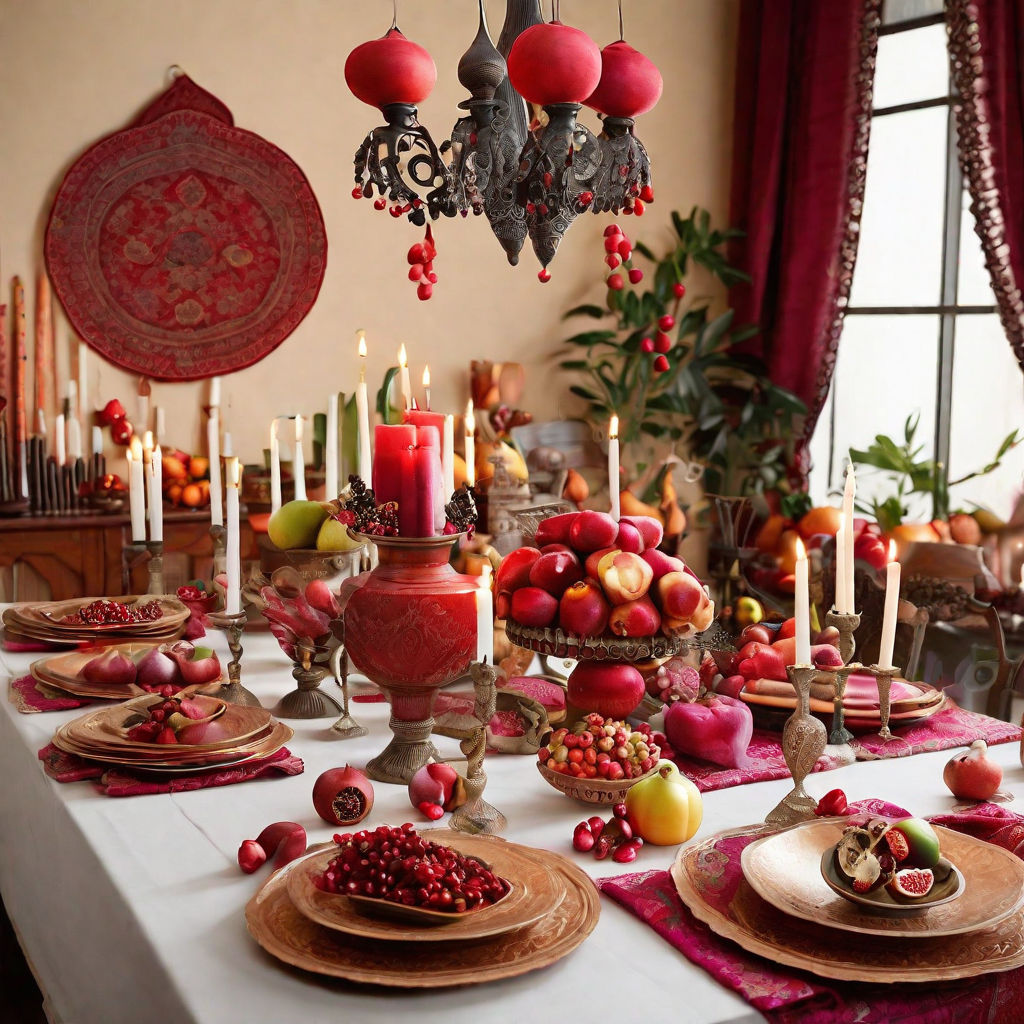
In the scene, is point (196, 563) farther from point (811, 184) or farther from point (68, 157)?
point (811, 184)

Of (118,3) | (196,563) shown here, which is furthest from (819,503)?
(118,3)

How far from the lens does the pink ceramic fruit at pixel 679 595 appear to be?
1522 mm

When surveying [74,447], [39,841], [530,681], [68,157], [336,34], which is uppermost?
[336,34]

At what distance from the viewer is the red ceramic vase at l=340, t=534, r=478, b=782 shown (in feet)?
4.99

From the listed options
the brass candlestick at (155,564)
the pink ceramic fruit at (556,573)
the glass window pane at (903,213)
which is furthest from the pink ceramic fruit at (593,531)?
the glass window pane at (903,213)

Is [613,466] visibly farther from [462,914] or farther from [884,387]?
[884,387]

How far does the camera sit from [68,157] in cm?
389

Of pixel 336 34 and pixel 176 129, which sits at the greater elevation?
pixel 336 34

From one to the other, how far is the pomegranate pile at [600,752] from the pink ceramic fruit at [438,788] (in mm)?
106

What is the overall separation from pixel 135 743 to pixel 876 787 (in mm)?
951

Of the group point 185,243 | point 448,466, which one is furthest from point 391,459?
point 185,243

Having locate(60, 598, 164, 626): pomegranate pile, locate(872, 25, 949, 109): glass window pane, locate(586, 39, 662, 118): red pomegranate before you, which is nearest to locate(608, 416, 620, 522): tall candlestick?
locate(586, 39, 662, 118): red pomegranate

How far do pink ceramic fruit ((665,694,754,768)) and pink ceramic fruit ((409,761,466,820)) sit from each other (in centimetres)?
32

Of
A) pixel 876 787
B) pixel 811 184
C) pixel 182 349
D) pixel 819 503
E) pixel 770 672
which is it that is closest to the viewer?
pixel 876 787
